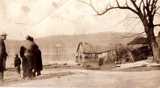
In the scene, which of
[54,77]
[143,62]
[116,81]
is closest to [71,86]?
[54,77]

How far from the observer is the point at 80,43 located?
2.38 meters

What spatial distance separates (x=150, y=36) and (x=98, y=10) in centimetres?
37

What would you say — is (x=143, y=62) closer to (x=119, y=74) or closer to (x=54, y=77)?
(x=119, y=74)

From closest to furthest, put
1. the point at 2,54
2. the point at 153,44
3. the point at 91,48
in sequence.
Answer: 1. the point at 153,44
2. the point at 91,48
3. the point at 2,54

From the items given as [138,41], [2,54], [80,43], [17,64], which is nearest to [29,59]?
[17,64]

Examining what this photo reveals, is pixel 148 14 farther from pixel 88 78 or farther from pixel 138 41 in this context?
pixel 88 78

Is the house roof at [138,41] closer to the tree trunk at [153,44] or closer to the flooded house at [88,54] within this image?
the tree trunk at [153,44]

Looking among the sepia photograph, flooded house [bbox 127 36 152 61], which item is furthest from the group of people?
flooded house [bbox 127 36 152 61]

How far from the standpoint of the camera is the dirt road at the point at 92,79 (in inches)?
89.2

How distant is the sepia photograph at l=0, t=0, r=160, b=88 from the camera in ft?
7.42

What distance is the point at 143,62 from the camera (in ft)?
7.38

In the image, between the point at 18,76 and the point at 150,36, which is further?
the point at 18,76

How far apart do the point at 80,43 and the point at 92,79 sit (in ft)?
0.79

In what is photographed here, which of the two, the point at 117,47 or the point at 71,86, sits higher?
the point at 117,47
